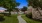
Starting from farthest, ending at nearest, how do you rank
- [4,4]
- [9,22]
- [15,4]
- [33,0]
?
[15,4] → [4,4] → [33,0] → [9,22]

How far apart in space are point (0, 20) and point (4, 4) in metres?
1.71

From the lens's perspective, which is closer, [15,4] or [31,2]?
[31,2]

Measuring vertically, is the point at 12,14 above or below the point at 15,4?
below

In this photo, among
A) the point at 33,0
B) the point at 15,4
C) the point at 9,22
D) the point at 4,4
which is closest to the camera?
the point at 9,22

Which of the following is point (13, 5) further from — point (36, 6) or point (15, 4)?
point (36, 6)

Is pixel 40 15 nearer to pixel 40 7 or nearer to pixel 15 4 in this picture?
pixel 40 7

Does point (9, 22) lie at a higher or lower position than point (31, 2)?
lower

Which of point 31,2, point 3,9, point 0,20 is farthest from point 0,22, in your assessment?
point 31,2

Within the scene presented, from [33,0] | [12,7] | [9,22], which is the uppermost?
[33,0]

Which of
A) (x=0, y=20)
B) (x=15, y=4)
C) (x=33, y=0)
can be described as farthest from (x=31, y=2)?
(x=0, y=20)

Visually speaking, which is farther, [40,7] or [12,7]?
[12,7]

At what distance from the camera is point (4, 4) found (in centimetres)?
980

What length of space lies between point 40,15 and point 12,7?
299 centimetres

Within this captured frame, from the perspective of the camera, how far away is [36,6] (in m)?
9.23
